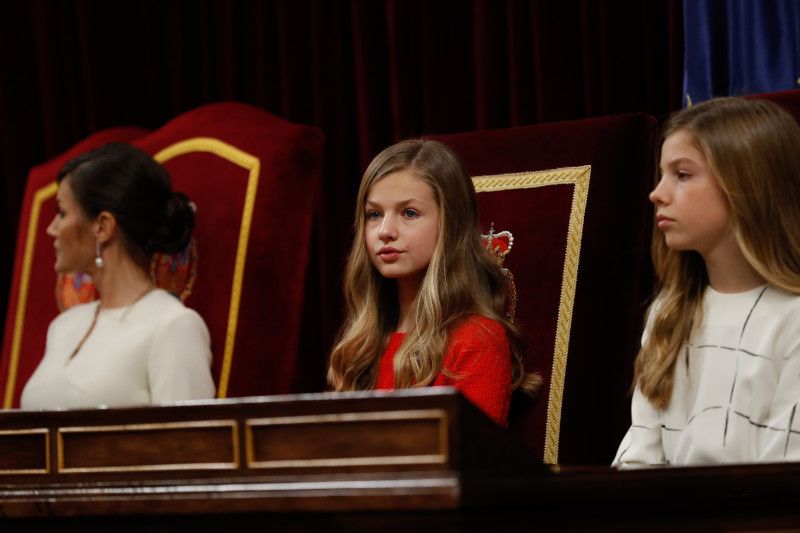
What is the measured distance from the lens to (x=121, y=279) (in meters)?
2.42

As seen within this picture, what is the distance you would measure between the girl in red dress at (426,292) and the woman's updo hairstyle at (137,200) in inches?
24.4

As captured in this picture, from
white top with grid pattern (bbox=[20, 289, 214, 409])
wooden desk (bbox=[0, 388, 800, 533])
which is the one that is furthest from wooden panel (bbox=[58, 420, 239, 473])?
white top with grid pattern (bbox=[20, 289, 214, 409])

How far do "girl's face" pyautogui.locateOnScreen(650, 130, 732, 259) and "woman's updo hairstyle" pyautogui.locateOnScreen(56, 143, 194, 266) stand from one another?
3.77 feet

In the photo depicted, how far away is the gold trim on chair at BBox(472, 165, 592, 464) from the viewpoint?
1.83m

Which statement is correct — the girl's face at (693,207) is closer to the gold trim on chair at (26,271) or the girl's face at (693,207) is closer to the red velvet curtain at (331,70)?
the red velvet curtain at (331,70)

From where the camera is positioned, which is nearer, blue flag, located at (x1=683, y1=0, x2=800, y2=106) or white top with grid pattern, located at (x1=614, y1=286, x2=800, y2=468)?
white top with grid pattern, located at (x1=614, y1=286, x2=800, y2=468)

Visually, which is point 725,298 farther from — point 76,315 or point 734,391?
point 76,315

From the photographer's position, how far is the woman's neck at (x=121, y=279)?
2404 mm

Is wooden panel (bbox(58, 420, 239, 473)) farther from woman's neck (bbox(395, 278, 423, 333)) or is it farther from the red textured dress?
woman's neck (bbox(395, 278, 423, 333))

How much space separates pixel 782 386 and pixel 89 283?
66.9 inches

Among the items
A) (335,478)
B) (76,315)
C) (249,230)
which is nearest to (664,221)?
(335,478)

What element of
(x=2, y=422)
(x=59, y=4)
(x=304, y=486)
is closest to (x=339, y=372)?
(x=2, y=422)

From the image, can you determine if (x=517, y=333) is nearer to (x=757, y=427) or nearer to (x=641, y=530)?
(x=757, y=427)

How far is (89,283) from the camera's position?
8.78 ft
